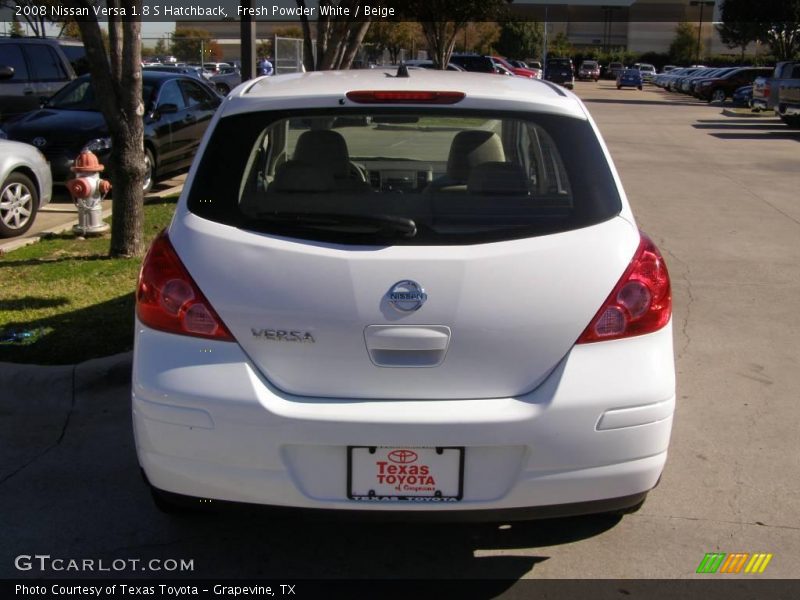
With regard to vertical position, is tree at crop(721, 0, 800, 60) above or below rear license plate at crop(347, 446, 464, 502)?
above

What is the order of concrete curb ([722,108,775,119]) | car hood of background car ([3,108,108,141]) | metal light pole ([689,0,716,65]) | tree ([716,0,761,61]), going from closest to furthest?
car hood of background car ([3,108,108,141]) → concrete curb ([722,108,775,119]) → tree ([716,0,761,61]) → metal light pole ([689,0,716,65])

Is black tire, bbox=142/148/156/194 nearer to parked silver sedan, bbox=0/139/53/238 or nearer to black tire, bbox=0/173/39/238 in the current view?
parked silver sedan, bbox=0/139/53/238

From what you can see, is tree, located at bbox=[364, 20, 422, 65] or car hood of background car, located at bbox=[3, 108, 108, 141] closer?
car hood of background car, located at bbox=[3, 108, 108, 141]

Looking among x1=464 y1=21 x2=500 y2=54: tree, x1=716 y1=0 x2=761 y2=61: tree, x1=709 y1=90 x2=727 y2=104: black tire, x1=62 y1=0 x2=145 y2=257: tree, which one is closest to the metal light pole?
x1=716 y1=0 x2=761 y2=61: tree

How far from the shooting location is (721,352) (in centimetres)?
620

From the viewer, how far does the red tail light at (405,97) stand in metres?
3.35

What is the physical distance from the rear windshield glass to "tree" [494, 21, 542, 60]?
79950 millimetres

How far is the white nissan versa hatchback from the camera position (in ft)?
9.86

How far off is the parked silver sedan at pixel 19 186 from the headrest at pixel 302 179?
5960mm

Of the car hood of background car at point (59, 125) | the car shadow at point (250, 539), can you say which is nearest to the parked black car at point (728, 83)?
the car hood of background car at point (59, 125)

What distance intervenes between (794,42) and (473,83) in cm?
5329

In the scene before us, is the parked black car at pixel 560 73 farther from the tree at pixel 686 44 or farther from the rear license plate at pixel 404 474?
the rear license plate at pixel 404 474

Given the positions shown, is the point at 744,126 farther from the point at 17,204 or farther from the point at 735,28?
the point at 735,28

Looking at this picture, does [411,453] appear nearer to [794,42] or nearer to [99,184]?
[99,184]
